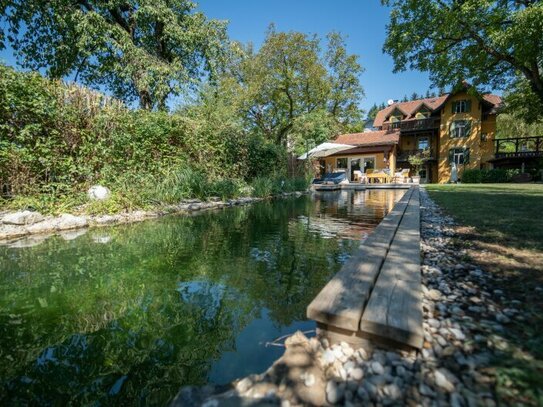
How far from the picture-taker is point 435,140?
24.8 meters

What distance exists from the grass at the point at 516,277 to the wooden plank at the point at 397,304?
344 mm

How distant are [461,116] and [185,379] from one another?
91.8 feet

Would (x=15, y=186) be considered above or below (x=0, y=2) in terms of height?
below

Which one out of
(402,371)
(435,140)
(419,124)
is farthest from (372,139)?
(402,371)

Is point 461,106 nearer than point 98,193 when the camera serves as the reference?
No

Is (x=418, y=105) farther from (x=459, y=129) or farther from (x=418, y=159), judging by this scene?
(x=418, y=159)

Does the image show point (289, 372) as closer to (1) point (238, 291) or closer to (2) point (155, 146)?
(1) point (238, 291)

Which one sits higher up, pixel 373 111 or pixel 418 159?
pixel 373 111

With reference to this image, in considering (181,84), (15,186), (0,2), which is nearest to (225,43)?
(181,84)

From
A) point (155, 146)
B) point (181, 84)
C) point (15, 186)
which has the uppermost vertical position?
point (181, 84)

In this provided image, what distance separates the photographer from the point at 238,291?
261 cm

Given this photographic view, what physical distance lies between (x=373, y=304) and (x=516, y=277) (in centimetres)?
→ 134

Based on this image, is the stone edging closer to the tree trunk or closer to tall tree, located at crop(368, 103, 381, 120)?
the tree trunk

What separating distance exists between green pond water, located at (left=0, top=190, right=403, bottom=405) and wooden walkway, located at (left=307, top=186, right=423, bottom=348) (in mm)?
431
